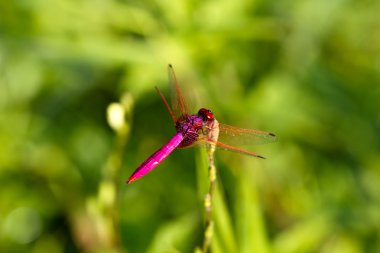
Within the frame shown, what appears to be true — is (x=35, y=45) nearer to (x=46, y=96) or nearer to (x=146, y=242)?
(x=46, y=96)

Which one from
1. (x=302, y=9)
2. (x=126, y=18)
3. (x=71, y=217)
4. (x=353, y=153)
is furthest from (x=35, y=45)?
(x=353, y=153)

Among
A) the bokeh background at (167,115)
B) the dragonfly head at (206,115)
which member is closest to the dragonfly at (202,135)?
the dragonfly head at (206,115)

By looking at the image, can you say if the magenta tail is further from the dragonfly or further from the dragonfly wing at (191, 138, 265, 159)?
the dragonfly wing at (191, 138, 265, 159)

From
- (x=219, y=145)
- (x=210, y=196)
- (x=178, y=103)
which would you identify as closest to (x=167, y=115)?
(x=178, y=103)

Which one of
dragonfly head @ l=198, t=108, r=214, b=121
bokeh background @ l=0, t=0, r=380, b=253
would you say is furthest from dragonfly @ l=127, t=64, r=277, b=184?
bokeh background @ l=0, t=0, r=380, b=253

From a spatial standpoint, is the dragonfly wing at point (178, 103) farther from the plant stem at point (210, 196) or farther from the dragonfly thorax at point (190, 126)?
the plant stem at point (210, 196)
